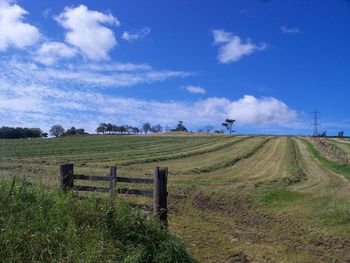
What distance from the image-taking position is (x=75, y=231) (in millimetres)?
6895

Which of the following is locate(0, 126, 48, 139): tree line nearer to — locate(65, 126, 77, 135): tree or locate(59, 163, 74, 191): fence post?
locate(65, 126, 77, 135): tree

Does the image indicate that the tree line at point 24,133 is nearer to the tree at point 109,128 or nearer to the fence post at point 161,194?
the tree at point 109,128

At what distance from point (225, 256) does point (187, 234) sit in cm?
211

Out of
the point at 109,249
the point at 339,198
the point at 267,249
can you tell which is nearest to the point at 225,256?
the point at 267,249

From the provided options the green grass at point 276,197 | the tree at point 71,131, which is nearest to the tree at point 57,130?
the tree at point 71,131

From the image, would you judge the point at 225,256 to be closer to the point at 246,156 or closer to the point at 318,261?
the point at 318,261

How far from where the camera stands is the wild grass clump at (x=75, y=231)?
6.36 metres

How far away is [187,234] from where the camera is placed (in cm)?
1223

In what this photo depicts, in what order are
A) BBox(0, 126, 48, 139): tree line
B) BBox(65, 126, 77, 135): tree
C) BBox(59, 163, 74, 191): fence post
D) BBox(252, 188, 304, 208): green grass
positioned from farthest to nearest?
BBox(65, 126, 77, 135): tree, BBox(0, 126, 48, 139): tree line, BBox(252, 188, 304, 208): green grass, BBox(59, 163, 74, 191): fence post

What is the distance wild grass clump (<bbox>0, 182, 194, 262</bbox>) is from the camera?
20.9ft

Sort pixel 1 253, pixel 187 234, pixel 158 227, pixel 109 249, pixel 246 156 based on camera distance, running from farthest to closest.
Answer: pixel 246 156
pixel 187 234
pixel 158 227
pixel 109 249
pixel 1 253

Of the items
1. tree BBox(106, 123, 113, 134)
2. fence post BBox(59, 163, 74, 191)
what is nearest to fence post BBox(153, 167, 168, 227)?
fence post BBox(59, 163, 74, 191)

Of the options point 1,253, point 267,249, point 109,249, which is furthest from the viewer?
point 267,249

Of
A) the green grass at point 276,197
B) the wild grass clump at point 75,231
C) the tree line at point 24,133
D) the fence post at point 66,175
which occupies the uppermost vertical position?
the tree line at point 24,133
